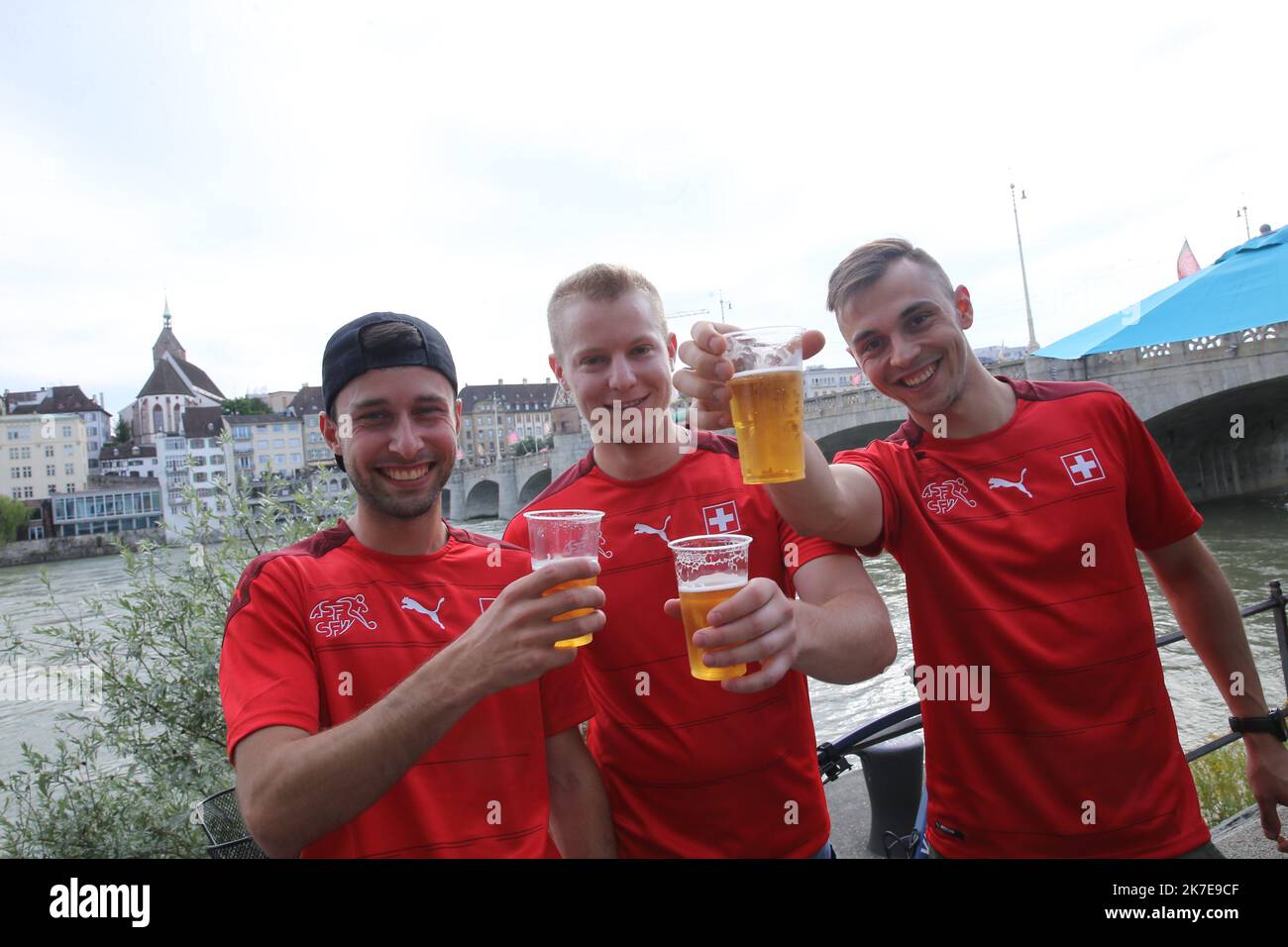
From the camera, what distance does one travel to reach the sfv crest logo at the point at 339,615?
61.2 inches

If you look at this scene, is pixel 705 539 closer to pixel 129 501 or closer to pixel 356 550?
pixel 356 550

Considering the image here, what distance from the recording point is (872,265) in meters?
1.96

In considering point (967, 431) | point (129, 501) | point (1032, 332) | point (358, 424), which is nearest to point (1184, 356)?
point (1032, 332)

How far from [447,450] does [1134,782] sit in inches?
70.4

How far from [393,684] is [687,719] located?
686 mm

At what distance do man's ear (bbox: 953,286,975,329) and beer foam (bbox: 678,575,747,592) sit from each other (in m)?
1.23

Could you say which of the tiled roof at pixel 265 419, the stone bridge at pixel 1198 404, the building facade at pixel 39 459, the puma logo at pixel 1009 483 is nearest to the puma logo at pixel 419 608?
the puma logo at pixel 1009 483

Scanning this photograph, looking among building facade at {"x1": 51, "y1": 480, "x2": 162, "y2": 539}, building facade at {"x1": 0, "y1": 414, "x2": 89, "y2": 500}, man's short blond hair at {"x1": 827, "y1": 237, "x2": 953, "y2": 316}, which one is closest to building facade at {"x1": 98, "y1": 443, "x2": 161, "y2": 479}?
building facade at {"x1": 0, "y1": 414, "x2": 89, "y2": 500}

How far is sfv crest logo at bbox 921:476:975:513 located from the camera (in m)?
1.85

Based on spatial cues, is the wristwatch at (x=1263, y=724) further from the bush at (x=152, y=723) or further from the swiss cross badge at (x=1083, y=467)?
the bush at (x=152, y=723)

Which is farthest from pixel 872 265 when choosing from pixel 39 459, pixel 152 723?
pixel 39 459

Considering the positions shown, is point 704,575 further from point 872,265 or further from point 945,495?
point 872,265
